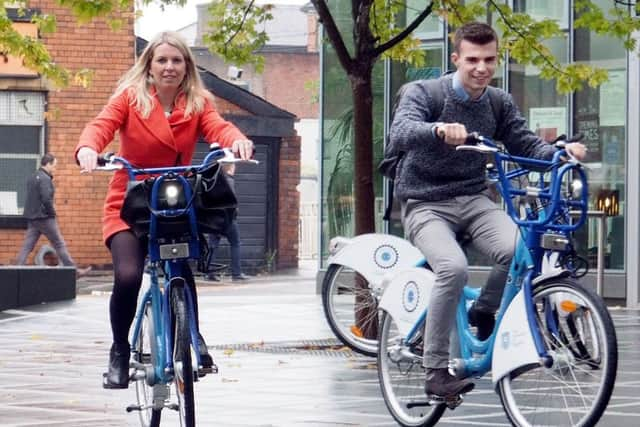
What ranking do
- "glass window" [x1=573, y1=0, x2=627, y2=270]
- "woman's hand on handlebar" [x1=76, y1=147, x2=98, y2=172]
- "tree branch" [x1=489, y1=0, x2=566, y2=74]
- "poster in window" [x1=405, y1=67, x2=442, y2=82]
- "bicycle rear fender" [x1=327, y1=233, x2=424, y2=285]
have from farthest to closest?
"poster in window" [x1=405, y1=67, x2=442, y2=82], "glass window" [x1=573, y1=0, x2=627, y2=270], "tree branch" [x1=489, y1=0, x2=566, y2=74], "bicycle rear fender" [x1=327, y1=233, x2=424, y2=285], "woman's hand on handlebar" [x1=76, y1=147, x2=98, y2=172]

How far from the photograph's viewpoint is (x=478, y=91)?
7277 millimetres

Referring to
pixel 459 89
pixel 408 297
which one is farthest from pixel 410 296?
pixel 459 89

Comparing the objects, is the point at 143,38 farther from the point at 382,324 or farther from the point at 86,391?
the point at 382,324

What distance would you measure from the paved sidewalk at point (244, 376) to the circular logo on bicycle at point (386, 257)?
2.39 feet

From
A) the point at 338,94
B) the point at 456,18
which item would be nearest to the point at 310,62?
the point at 338,94

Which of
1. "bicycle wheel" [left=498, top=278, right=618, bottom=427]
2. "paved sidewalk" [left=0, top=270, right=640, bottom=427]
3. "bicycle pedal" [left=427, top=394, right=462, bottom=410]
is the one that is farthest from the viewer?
"paved sidewalk" [left=0, top=270, right=640, bottom=427]

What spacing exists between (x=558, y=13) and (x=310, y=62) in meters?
50.8

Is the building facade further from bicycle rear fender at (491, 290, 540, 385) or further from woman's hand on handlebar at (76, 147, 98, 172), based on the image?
bicycle rear fender at (491, 290, 540, 385)

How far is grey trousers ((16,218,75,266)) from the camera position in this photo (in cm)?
2316

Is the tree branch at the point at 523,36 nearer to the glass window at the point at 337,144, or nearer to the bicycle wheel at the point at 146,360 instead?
the bicycle wheel at the point at 146,360

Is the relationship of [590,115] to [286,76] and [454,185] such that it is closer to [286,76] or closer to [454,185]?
[454,185]

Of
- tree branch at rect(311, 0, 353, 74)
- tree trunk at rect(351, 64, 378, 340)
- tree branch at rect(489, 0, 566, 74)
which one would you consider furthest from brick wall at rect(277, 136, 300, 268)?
tree branch at rect(311, 0, 353, 74)

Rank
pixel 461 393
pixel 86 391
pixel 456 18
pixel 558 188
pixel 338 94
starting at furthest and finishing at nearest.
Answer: pixel 338 94, pixel 456 18, pixel 86 391, pixel 461 393, pixel 558 188

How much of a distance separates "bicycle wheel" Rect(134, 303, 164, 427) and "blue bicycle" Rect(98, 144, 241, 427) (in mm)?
76
